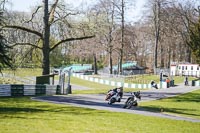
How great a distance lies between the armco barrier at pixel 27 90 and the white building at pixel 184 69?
41.0 metres

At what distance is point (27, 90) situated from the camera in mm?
30297

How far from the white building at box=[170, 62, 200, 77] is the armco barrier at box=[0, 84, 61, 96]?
41018 millimetres

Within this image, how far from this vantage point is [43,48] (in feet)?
113

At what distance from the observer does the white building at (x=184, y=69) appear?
68.7 metres

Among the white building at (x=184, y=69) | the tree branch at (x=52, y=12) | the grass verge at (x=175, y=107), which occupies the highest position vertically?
the tree branch at (x=52, y=12)

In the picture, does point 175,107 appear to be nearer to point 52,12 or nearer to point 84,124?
point 84,124

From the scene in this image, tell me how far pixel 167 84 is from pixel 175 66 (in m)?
23.4

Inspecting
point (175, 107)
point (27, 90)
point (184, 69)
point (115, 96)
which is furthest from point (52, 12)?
point (184, 69)

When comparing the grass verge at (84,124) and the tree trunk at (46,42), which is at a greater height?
the tree trunk at (46,42)

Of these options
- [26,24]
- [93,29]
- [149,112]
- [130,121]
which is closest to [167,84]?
[93,29]

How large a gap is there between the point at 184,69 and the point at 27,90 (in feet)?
149

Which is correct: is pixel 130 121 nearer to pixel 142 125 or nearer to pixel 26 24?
pixel 142 125

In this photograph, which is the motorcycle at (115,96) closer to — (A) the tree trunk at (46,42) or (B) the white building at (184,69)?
(A) the tree trunk at (46,42)

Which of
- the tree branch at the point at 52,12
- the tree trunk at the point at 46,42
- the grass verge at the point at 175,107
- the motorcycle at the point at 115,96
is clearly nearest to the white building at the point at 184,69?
the tree trunk at the point at 46,42
